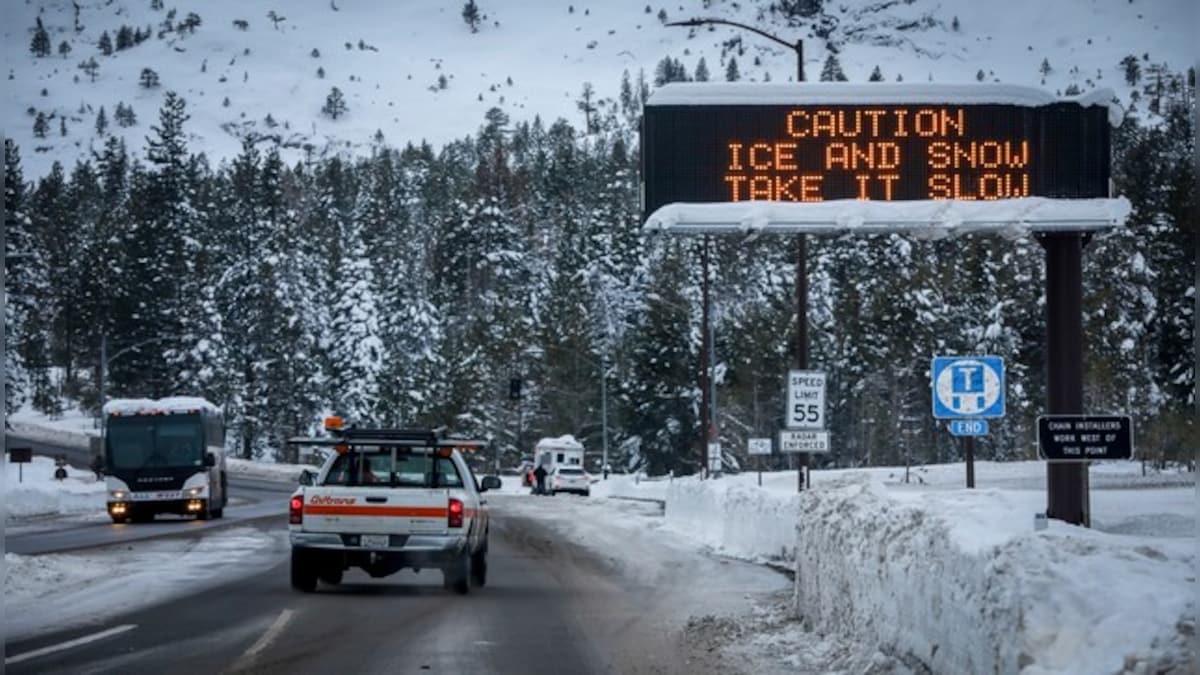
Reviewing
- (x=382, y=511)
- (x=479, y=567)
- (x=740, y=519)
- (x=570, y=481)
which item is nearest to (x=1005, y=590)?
(x=382, y=511)

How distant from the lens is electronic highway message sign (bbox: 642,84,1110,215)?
19.5 metres

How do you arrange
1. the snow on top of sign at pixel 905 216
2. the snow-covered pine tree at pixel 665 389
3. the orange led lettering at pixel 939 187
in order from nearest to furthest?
the snow on top of sign at pixel 905 216 → the orange led lettering at pixel 939 187 → the snow-covered pine tree at pixel 665 389

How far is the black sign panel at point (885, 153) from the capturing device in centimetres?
1945

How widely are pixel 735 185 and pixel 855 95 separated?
1811 mm

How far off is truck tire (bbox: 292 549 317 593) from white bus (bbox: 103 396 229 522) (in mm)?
26545

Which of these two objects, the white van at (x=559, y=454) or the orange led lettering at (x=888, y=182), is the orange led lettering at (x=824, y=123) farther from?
the white van at (x=559, y=454)

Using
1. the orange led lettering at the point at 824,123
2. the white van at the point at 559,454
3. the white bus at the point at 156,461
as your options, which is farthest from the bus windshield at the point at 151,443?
the white van at the point at 559,454

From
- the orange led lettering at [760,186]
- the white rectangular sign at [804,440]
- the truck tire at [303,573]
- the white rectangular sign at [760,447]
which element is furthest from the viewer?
the white rectangular sign at [760,447]

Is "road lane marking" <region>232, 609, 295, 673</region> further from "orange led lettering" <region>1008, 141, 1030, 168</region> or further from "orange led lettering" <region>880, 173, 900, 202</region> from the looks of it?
"orange led lettering" <region>1008, 141, 1030, 168</region>

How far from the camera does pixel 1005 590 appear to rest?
8922mm

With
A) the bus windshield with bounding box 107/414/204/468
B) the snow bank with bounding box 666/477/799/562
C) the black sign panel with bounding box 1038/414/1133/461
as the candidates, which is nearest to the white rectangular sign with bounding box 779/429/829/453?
the snow bank with bounding box 666/477/799/562

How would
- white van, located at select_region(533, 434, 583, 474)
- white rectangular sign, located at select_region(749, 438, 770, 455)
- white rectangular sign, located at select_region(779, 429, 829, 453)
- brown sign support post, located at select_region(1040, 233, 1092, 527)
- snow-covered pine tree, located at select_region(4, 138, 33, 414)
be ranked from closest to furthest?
brown sign support post, located at select_region(1040, 233, 1092, 527) < snow-covered pine tree, located at select_region(4, 138, 33, 414) < white rectangular sign, located at select_region(779, 429, 829, 453) < white rectangular sign, located at select_region(749, 438, 770, 455) < white van, located at select_region(533, 434, 583, 474)

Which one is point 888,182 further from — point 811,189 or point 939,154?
point 811,189

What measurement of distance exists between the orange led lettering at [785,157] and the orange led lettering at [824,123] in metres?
0.32
